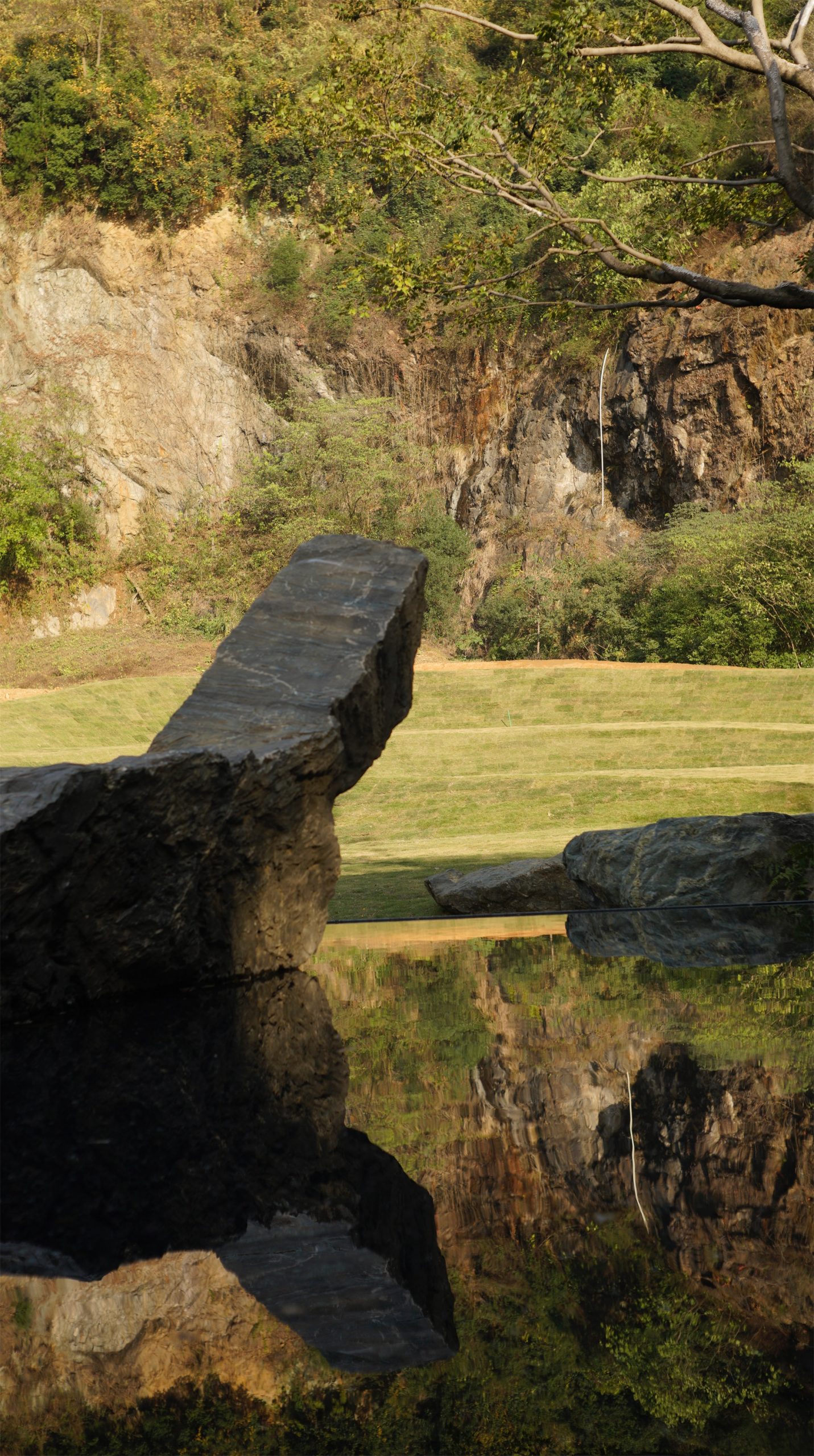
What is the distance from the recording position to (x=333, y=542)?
5445 millimetres

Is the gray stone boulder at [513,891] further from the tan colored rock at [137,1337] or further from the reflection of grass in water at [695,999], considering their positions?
the tan colored rock at [137,1337]

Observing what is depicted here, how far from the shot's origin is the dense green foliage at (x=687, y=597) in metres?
22.3

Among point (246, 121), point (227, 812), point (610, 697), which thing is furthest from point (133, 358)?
point (227, 812)

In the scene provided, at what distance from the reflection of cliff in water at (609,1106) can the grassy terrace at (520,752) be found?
11.9ft

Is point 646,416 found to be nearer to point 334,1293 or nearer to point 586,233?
point 586,233

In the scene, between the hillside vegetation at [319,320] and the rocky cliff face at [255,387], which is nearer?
the hillside vegetation at [319,320]

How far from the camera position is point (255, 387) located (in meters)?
33.5

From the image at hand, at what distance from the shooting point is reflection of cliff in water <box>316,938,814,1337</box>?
180 centimetres

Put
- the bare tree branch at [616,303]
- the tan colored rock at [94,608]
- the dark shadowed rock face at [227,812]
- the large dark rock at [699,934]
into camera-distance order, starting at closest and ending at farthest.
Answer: the dark shadowed rock face at [227,812], the large dark rock at [699,934], the bare tree branch at [616,303], the tan colored rock at [94,608]

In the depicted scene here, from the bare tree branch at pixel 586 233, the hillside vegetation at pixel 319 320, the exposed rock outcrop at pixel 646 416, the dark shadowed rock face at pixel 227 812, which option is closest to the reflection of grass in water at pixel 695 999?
the dark shadowed rock face at pixel 227 812

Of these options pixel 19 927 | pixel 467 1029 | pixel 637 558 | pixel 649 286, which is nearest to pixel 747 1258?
pixel 467 1029

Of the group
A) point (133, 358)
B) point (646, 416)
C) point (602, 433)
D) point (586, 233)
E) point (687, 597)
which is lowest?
point (687, 597)

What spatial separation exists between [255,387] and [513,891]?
2897 centimetres

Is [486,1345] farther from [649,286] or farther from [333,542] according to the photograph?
[649,286]
